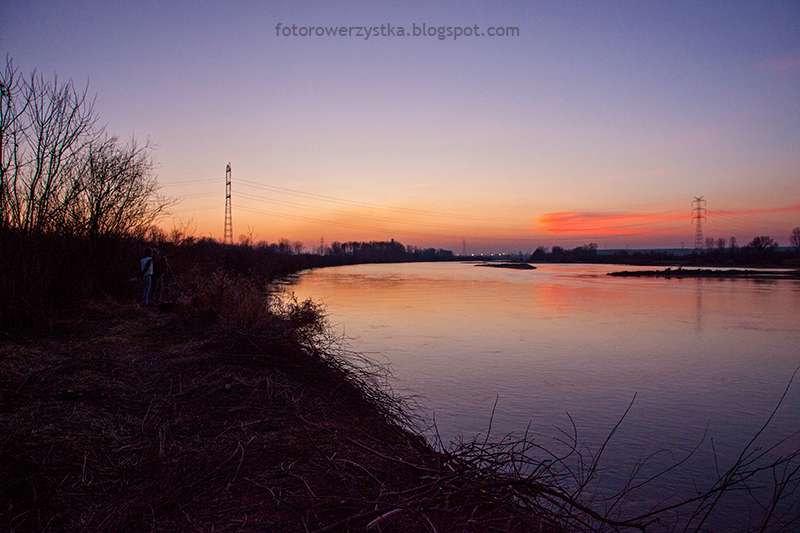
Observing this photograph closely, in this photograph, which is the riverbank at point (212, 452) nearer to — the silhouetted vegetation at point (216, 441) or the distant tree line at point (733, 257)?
the silhouetted vegetation at point (216, 441)

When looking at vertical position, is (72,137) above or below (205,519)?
above

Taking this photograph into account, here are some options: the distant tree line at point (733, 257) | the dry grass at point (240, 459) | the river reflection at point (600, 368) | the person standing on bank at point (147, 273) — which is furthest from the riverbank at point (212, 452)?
the distant tree line at point (733, 257)

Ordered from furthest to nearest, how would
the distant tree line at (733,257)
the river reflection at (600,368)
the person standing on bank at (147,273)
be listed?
the distant tree line at (733,257)
the person standing on bank at (147,273)
the river reflection at (600,368)

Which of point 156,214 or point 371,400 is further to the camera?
point 156,214

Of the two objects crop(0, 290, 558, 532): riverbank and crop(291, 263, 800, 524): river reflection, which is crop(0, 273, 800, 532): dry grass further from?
crop(291, 263, 800, 524): river reflection

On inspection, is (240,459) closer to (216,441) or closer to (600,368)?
(216,441)

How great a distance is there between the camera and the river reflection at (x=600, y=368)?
22.5 feet

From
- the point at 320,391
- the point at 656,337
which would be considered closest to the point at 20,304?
the point at 320,391

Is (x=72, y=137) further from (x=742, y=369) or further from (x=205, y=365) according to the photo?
(x=742, y=369)

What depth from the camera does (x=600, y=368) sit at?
10195 millimetres

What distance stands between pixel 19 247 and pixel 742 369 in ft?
44.5

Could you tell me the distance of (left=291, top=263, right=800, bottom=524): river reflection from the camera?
6852 mm

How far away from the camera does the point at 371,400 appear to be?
7.27 metres

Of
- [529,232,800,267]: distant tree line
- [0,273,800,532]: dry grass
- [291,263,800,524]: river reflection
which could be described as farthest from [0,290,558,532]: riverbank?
[529,232,800,267]: distant tree line
